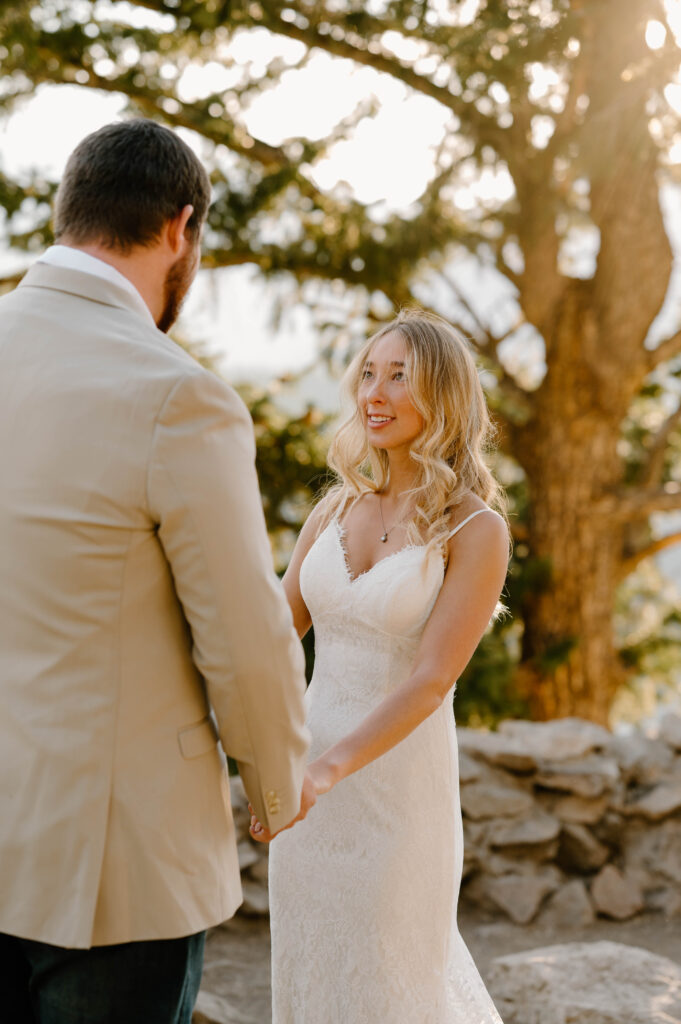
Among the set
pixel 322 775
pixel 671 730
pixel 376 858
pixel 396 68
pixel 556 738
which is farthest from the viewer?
pixel 396 68

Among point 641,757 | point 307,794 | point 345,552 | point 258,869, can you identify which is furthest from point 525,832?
point 307,794

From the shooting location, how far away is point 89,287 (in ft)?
5.56

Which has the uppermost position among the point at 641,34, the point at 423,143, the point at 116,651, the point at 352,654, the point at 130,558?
the point at 641,34

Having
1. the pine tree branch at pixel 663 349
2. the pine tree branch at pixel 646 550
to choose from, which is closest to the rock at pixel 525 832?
the pine tree branch at pixel 646 550

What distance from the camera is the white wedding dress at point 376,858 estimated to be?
8.45 ft

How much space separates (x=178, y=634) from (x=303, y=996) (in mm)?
1401

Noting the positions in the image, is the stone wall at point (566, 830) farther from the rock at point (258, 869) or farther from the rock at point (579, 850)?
the rock at point (258, 869)

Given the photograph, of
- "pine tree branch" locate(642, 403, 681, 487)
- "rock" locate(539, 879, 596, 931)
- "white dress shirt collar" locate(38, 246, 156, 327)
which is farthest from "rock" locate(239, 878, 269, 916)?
"pine tree branch" locate(642, 403, 681, 487)

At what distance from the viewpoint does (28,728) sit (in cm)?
159

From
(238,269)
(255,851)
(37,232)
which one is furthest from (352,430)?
(238,269)

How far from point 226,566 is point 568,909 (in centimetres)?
454

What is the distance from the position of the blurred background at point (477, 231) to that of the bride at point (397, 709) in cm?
377

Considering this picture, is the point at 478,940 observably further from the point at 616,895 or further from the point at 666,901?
the point at 666,901

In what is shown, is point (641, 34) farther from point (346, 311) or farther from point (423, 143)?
point (346, 311)
